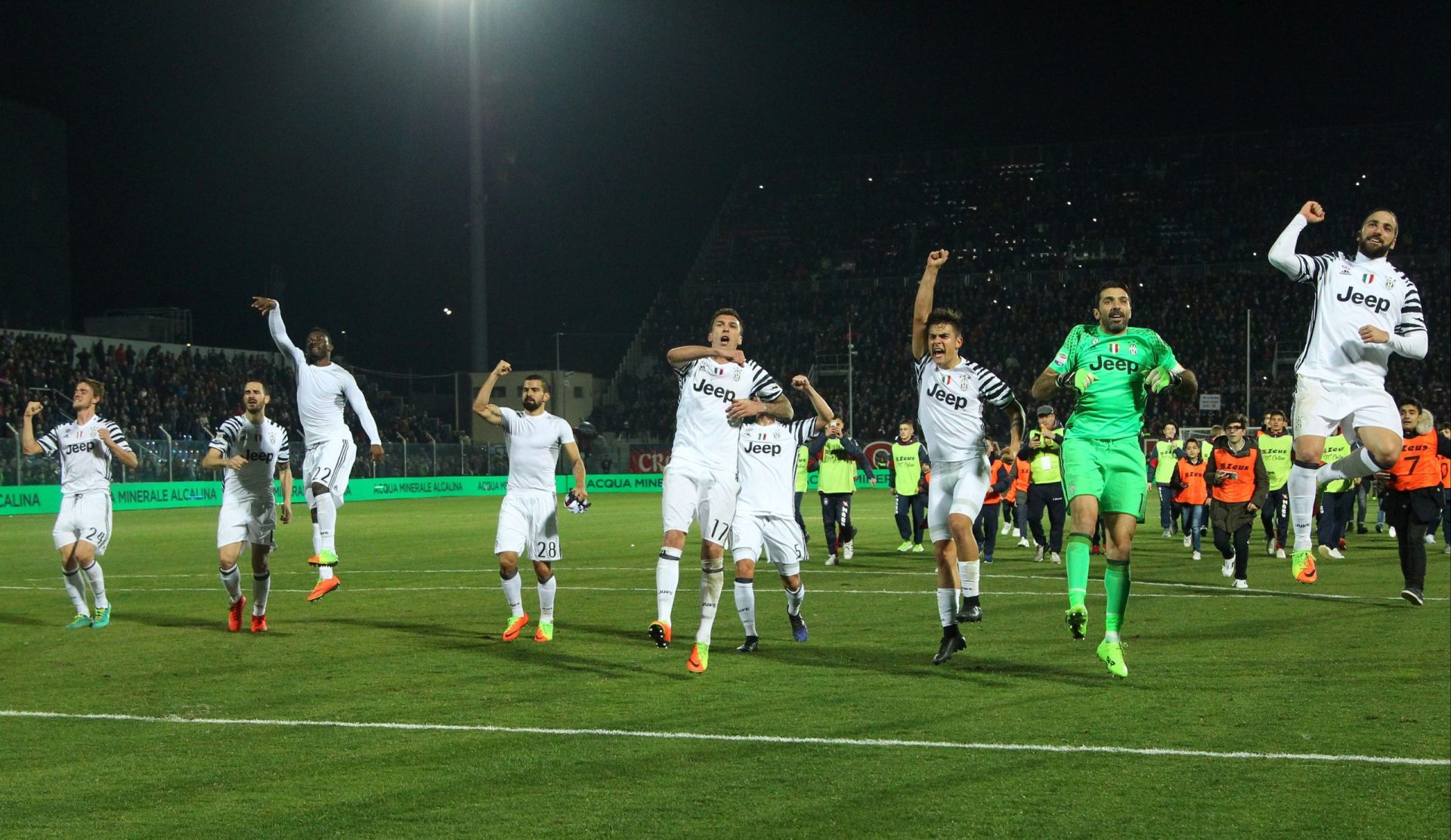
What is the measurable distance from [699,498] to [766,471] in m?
1.14

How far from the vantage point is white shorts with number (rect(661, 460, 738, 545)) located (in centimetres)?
1077

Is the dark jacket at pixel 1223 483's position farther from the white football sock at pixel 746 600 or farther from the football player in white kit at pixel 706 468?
the football player in white kit at pixel 706 468

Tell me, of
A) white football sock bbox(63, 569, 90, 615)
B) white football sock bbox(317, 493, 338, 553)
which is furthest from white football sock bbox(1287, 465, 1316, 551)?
white football sock bbox(63, 569, 90, 615)

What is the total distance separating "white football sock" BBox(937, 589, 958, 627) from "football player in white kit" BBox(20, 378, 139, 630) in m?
8.41

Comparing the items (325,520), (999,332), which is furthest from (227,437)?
(999,332)

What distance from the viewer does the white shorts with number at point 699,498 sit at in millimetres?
10766

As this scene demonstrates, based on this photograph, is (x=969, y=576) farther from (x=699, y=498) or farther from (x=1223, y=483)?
(x=1223, y=483)

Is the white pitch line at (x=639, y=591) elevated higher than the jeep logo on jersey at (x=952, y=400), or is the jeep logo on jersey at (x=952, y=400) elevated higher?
the jeep logo on jersey at (x=952, y=400)

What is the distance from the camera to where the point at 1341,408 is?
22.0ft

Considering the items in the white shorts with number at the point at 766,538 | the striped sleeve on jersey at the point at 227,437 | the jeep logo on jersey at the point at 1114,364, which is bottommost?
the white shorts with number at the point at 766,538

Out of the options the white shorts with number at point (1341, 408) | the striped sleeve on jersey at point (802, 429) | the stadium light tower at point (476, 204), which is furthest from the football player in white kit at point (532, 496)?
the stadium light tower at point (476, 204)

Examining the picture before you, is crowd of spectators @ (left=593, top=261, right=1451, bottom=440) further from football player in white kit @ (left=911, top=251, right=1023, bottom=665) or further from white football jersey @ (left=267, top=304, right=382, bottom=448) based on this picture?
football player in white kit @ (left=911, top=251, right=1023, bottom=665)

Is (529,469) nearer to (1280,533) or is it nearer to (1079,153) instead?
(1280,533)

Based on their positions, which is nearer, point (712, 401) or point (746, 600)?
point (712, 401)
